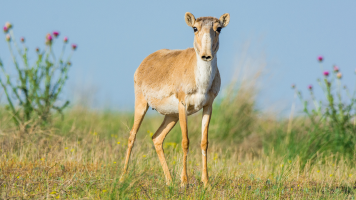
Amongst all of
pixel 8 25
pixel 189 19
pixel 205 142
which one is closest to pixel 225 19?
pixel 189 19

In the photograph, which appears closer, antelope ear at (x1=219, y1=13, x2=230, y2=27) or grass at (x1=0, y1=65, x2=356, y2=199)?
grass at (x1=0, y1=65, x2=356, y2=199)

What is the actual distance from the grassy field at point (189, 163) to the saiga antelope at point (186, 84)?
0.41 m

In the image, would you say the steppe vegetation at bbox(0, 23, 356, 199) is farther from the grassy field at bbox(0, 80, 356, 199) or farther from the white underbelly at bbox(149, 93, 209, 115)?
the white underbelly at bbox(149, 93, 209, 115)

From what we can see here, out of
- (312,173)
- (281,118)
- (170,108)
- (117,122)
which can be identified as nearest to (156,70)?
(170,108)

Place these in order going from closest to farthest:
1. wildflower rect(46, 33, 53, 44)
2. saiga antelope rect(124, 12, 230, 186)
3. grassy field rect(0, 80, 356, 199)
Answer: grassy field rect(0, 80, 356, 199), saiga antelope rect(124, 12, 230, 186), wildflower rect(46, 33, 53, 44)

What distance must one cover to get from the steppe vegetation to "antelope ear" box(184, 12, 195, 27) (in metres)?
1.80

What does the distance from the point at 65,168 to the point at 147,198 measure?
89.8 inches

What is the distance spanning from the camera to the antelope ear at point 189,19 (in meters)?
5.56

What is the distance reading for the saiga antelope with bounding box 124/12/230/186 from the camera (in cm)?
533

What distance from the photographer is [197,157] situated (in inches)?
319

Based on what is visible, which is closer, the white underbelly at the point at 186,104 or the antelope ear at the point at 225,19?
the white underbelly at the point at 186,104

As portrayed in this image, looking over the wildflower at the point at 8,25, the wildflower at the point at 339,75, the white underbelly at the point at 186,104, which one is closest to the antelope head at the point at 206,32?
the white underbelly at the point at 186,104

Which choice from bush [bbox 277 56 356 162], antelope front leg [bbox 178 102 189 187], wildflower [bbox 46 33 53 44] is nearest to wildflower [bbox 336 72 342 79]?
bush [bbox 277 56 356 162]

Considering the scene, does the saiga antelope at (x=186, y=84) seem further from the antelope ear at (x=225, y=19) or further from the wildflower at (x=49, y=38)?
the wildflower at (x=49, y=38)
